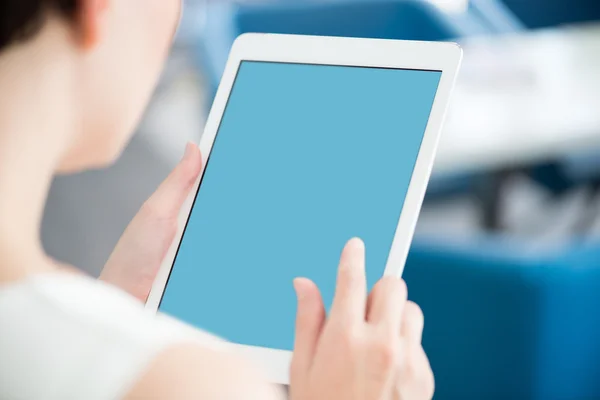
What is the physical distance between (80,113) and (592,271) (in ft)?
1.86

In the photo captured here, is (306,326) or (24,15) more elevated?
(24,15)

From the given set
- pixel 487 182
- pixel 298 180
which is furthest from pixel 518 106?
pixel 298 180

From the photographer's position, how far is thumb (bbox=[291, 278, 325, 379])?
0.64 metres

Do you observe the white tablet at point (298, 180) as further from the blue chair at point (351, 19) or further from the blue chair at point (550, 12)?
the blue chair at point (550, 12)

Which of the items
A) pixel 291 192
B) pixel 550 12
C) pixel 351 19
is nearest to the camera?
pixel 291 192

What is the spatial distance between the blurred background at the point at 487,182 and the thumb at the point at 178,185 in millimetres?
279

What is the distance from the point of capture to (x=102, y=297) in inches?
19.9

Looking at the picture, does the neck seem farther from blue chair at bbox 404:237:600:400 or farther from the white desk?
the white desk

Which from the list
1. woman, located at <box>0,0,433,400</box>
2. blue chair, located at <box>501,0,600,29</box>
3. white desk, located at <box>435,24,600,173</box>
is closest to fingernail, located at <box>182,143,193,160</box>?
woman, located at <box>0,0,433,400</box>

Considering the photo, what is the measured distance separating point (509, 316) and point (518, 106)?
3.01 ft

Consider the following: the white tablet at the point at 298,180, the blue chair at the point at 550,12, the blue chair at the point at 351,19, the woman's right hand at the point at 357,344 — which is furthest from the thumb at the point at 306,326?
the blue chair at the point at 550,12

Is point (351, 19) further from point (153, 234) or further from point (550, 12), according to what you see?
point (153, 234)

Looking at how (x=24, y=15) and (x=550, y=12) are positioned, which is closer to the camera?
(x=24, y=15)

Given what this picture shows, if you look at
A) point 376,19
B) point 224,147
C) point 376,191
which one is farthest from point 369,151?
point 376,19
